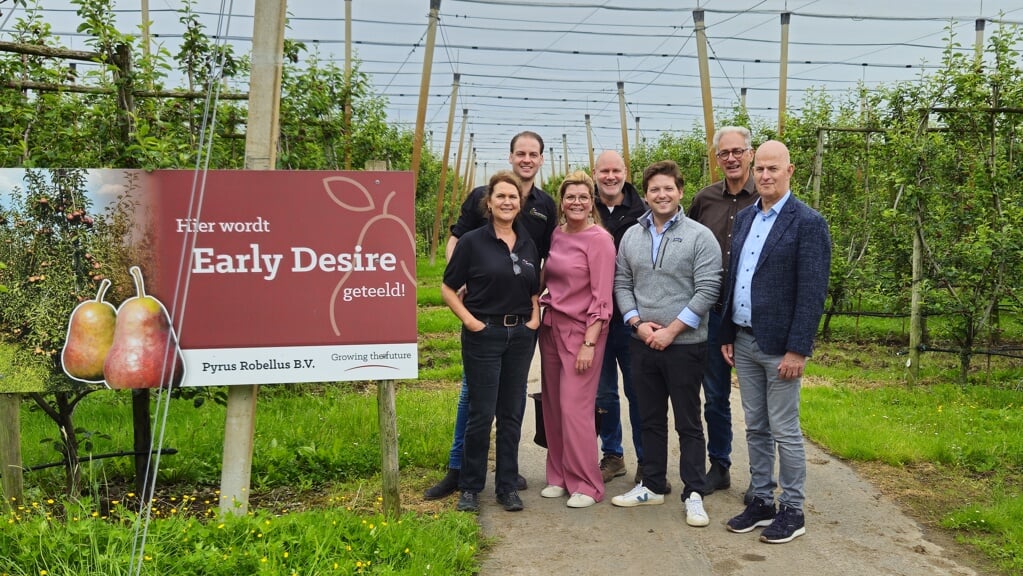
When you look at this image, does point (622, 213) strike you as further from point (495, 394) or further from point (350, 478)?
point (350, 478)

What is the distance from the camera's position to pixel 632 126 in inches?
1636

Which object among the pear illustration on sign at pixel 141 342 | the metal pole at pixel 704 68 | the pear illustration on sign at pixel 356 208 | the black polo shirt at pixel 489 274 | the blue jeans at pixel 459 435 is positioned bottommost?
the blue jeans at pixel 459 435

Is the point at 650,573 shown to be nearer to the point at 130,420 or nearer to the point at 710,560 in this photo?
the point at 710,560

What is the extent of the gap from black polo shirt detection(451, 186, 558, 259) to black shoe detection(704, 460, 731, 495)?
1735 mm

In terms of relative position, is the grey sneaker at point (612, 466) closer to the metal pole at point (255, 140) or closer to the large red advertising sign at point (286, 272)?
the large red advertising sign at point (286, 272)

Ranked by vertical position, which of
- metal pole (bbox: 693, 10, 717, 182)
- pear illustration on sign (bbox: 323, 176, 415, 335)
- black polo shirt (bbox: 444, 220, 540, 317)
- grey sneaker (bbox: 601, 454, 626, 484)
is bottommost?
grey sneaker (bbox: 601, 454, 626, 484)

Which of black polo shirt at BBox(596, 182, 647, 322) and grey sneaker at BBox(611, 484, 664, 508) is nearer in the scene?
grey sneaker at BBox(611, 484, 664, 508)

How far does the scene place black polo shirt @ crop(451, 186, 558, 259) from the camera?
204 inches

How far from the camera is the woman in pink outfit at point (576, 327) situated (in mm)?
4992

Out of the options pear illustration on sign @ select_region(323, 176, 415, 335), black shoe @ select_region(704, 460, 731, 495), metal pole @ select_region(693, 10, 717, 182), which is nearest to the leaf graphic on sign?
pear illustration on sign @ select_region(323, 176, 415, 335)

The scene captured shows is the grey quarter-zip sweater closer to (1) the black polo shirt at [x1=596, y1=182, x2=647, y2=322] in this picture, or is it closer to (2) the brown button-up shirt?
(2) the brown button-up shirt

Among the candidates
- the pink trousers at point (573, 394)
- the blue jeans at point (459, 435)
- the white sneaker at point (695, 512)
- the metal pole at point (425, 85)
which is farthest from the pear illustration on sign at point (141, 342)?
the metal pole at point (425, 85)

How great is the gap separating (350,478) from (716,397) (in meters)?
2.42

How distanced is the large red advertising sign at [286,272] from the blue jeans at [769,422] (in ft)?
6.13
